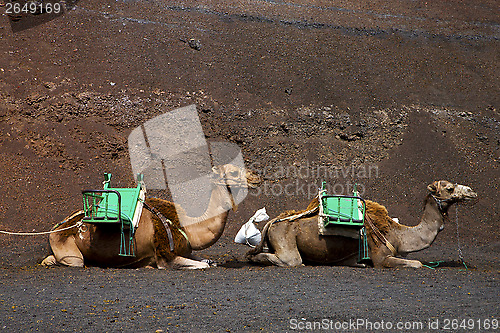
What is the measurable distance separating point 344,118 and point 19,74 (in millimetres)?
11297

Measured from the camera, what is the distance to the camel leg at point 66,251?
26.6 feet

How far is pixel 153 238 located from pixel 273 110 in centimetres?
1046

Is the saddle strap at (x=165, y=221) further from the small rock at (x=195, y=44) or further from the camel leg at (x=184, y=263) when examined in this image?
the small rock at (x=195, y=44)

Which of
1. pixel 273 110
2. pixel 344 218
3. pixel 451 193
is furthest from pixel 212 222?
pixel 273 110

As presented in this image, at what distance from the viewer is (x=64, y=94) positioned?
54.4 feet

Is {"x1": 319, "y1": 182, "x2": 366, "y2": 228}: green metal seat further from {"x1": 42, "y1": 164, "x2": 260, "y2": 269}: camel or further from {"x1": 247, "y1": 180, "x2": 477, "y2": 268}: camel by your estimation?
{"x1": 42, "y1": 164, "x2": 260, "y2": 269}: camel

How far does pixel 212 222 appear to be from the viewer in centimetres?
834

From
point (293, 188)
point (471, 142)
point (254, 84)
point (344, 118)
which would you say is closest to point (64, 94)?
point (254, 84)

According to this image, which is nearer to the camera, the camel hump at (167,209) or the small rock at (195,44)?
the camel hump at (167,209)
